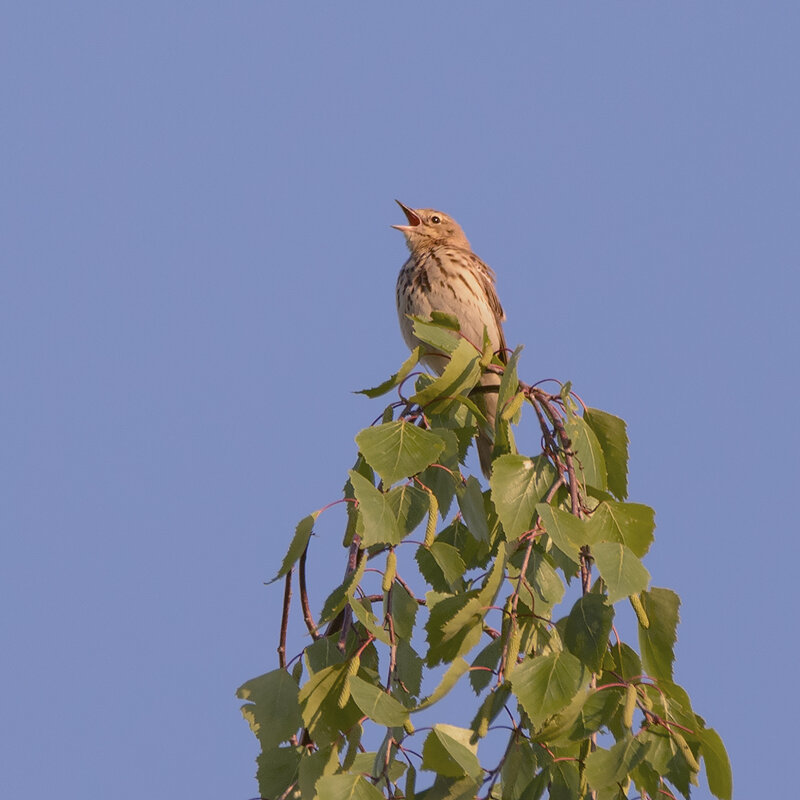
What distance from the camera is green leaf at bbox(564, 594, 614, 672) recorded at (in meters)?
3.60

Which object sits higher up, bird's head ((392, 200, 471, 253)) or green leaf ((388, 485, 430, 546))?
bird's head ((392, 200, 471, 253))

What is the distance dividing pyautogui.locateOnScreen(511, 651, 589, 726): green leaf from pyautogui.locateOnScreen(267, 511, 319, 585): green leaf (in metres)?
0.94

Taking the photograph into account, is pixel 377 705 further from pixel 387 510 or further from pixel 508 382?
pixel 508 382

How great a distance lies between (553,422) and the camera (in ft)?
14.6

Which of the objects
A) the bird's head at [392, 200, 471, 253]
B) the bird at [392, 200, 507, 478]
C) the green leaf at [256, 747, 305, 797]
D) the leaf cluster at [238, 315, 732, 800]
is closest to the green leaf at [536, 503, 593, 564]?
the leaf cluster at [238, 315, 732, 800]

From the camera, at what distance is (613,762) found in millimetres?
3416

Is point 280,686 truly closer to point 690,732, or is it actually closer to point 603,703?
point 603,703

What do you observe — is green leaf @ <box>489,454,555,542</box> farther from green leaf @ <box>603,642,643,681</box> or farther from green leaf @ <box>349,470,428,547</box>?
green leaf @ <box>603,642,643,681</box>

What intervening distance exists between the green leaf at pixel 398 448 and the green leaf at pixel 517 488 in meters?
0.24

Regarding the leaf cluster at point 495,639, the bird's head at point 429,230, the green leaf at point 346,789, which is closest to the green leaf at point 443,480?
the leaf cluster at point 495,639

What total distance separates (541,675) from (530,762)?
28cm

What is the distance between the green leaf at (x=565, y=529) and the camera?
3.67 metres

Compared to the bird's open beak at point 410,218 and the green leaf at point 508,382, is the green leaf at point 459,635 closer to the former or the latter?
the green leaf at point 508,382

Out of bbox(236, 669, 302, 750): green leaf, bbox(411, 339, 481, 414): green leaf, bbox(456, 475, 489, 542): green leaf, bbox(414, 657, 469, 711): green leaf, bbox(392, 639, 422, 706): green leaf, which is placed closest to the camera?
bbox(414, 657, 469, 711): green leaf
